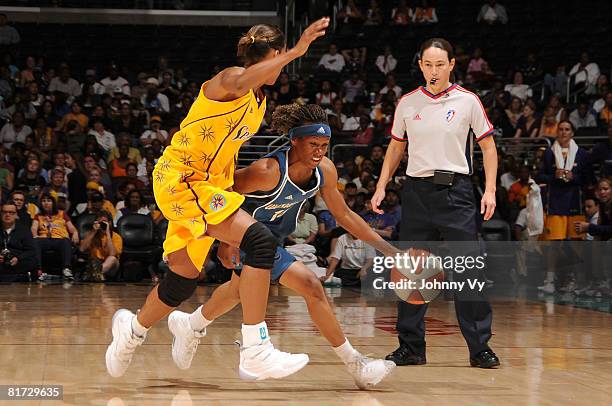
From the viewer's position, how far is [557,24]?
19.4 meters

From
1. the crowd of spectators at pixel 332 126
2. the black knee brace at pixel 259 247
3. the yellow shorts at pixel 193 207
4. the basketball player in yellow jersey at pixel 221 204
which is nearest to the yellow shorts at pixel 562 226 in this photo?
the crowd of spectators at pixel 332 126

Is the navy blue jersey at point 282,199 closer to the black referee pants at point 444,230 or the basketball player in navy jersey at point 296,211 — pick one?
the basketball player in navy jersey at point 296,211

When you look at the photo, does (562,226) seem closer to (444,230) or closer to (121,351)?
(444,230)

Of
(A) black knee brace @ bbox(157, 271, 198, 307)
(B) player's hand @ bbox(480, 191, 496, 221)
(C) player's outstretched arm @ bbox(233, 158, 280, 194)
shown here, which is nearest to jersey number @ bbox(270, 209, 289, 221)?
(C) player's outstretched arm @ bbox(233, 158, 280, 194)

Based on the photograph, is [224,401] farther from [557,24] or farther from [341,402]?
[557,24]

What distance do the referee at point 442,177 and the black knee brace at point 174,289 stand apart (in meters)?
1.32

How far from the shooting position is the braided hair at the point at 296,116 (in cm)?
465

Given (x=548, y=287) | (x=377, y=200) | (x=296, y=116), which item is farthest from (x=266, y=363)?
(x=548, y=287)

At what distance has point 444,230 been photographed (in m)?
5.44

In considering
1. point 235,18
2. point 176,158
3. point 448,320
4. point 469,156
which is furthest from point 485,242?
point 235,18

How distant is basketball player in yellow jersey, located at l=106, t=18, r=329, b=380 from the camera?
4.23 m

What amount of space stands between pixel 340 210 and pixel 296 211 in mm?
232

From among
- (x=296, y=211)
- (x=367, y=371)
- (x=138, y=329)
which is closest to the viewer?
(x=367, y=371)

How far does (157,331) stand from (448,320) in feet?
8.42
